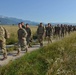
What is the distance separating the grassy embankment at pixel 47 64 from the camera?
10.5m

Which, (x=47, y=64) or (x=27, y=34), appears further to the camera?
(x=27, y=34)

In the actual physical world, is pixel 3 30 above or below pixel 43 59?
above

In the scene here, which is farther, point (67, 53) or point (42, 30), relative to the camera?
point (42, 30)

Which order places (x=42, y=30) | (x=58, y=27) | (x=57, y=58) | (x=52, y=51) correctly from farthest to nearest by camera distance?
(x=58, y=27), (x=42, y=30), (x=52, y=51), (x=57, y=58)

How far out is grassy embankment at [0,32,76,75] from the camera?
10484 millimetres

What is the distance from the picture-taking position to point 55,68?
10.6 metres

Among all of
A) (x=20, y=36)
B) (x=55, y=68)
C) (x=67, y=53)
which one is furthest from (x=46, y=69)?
(x=20, y=36)

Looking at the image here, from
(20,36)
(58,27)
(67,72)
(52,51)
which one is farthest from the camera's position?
(58,27)

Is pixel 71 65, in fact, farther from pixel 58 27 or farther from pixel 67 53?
pixel 58 27

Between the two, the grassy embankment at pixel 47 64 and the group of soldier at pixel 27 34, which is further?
the group of soldier at pixel 27 34

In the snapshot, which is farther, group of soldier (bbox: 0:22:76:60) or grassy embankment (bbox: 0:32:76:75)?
group of soldier (bbox: 0:22:76:60)

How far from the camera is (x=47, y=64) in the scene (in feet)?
36.8

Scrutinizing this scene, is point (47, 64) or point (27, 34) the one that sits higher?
point (27, 34)

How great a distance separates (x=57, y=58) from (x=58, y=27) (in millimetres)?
19058
